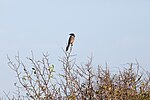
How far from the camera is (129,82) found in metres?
5.89

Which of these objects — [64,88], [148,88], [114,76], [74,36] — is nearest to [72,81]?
[64,88]

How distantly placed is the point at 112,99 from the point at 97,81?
15.1 inches

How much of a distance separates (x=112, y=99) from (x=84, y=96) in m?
0.39

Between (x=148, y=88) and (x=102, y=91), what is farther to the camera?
(x=148, y=88)

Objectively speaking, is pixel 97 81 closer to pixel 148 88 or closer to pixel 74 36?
pixel 148 88

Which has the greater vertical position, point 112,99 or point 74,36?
point 74,36

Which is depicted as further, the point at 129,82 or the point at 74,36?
the point at 74,36

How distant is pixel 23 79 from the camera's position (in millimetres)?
5918

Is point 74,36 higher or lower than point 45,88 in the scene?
higher

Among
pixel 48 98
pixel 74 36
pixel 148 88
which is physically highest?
pixel 74 36

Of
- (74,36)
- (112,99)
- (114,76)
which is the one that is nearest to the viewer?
(112,99)

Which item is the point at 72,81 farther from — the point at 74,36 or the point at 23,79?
the point at 74,36

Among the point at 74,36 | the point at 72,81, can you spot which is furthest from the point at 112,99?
the point at 74,36

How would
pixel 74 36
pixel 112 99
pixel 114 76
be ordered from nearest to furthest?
pixel 112 99 → pixel 114 76 → pixel 74 36
